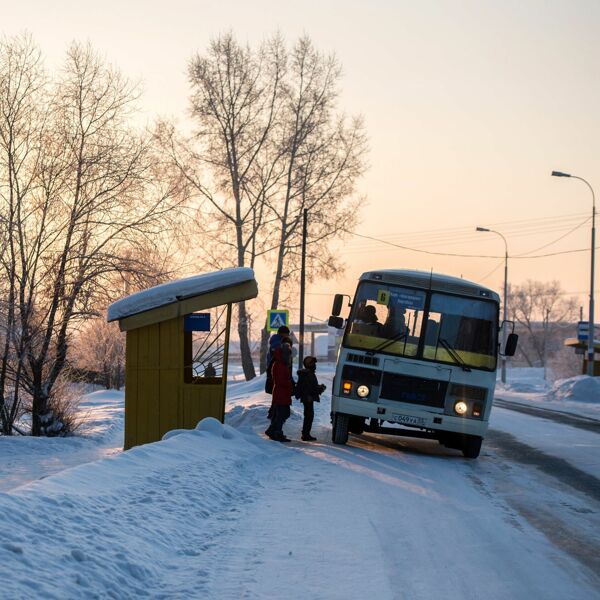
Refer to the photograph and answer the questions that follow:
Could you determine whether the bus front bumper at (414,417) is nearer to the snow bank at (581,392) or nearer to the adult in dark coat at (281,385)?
the adult in dark coat at (281,385)

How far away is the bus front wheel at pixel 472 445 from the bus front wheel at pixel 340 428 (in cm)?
207

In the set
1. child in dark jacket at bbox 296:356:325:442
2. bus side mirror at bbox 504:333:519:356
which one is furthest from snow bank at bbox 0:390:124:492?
bus side mirror at bbox 504:333:519:356

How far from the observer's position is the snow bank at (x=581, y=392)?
3919 cm

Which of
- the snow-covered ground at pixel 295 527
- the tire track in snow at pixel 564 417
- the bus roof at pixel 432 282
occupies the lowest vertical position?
the tire track in snow at pixel 564 417

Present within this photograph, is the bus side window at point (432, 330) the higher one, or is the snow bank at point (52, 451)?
the bus side window at point (432, 330)

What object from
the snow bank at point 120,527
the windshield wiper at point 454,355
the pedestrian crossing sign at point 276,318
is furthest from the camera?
the pedestrian crossing sign at point 276,318

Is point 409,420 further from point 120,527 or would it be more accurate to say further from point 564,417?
point 564,417

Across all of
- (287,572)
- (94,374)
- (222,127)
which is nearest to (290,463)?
(287,572)

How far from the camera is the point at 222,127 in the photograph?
40.0 metres

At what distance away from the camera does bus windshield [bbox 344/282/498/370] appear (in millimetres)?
15242

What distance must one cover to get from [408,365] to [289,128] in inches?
1066

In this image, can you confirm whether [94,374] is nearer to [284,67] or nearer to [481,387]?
[284,67]

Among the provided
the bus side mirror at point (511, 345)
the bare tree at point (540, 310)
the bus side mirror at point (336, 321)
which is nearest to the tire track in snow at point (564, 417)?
the bus side mirror at point (511, 345)

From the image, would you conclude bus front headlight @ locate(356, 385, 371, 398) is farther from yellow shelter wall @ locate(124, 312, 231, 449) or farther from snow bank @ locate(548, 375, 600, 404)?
snow bank @ locate(548, 375, 600, 404)
